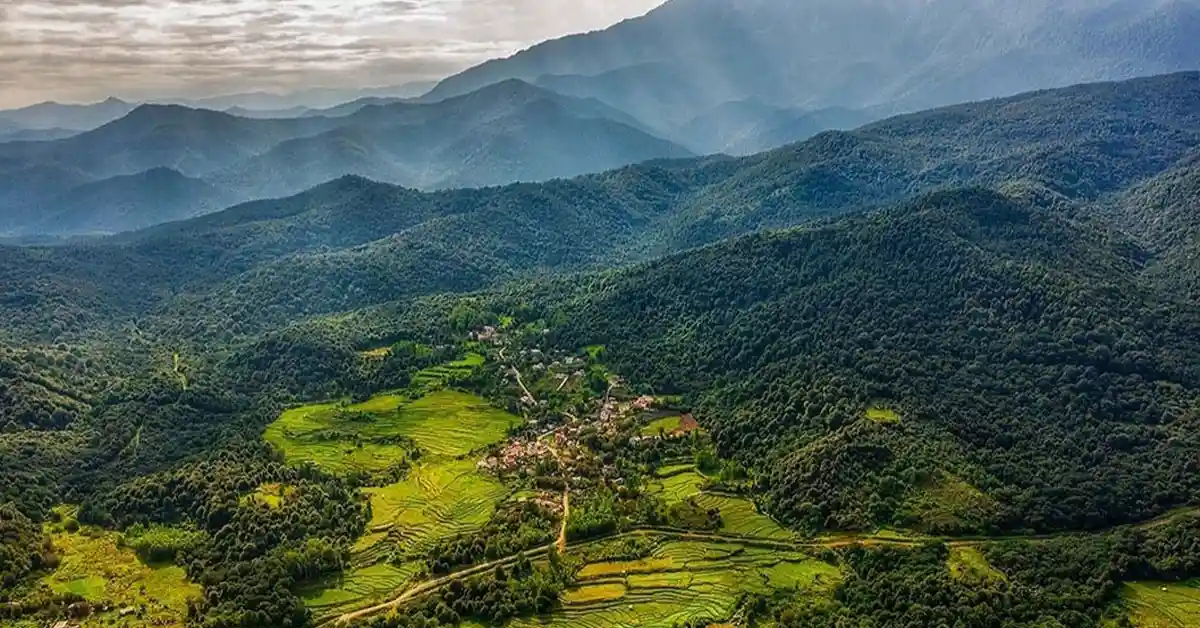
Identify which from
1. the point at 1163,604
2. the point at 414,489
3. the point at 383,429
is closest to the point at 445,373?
the point at 383,429

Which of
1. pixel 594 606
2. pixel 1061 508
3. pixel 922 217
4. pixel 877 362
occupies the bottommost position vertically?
pixel 594 606

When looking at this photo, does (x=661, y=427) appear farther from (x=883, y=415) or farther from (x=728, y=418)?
(x=883, y=415)

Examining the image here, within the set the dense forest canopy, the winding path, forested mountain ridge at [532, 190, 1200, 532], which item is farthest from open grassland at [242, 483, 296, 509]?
forested mountain ridge at [532, 190, 1200, 532]

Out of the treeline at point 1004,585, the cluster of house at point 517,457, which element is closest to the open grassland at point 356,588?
the cluster of house at point 517,457

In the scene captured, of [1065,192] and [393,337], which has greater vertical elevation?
[1065,192]

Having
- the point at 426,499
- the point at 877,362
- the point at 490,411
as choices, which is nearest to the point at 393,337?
the point at 490,411

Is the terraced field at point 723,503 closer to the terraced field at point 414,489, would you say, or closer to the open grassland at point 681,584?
the open grassland at point 681,584

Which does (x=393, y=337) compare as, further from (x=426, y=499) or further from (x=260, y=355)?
(x=426, y=499)
